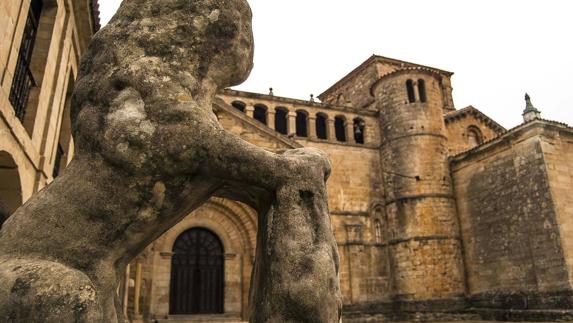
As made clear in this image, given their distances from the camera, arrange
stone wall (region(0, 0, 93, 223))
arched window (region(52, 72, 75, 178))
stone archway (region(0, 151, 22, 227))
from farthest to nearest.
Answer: arched window (region(52, 72, 75, 178)), stone archway (region(0, 151, 22, 227)), stone wall (region(0, 0, 93, 223))

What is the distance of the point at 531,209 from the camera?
15688 mm

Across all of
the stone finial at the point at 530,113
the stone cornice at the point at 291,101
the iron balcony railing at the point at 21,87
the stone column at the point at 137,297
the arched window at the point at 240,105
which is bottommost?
the stone column at the point at 137,297

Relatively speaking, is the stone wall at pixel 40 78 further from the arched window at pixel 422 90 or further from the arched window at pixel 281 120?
the arched window at pixel 422 90

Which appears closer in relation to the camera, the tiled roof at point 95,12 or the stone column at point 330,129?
the tiled roof at point 95,12

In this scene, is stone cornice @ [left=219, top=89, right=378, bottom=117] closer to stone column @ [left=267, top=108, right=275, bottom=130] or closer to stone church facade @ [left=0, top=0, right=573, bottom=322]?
stone church facade @ [left=0, top=0, right=573, bottom=322]

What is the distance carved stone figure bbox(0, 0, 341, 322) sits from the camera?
81.7 inches

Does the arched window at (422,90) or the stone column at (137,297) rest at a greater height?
the arched window at (422,90)

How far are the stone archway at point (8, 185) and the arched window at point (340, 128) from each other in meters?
16.6

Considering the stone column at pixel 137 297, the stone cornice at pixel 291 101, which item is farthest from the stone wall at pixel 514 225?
the stone column at pixel 137 297

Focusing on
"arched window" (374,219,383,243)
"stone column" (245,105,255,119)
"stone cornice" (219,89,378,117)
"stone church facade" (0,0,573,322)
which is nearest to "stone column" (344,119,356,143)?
"stone church facade" (0,0,573,322)

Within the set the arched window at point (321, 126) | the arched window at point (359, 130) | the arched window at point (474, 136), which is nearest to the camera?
the arched window at point (321, 126)

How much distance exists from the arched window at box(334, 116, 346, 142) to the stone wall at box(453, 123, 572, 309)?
569 centimetres

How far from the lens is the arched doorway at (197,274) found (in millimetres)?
13953

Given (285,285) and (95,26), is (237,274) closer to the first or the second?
(95,26)
